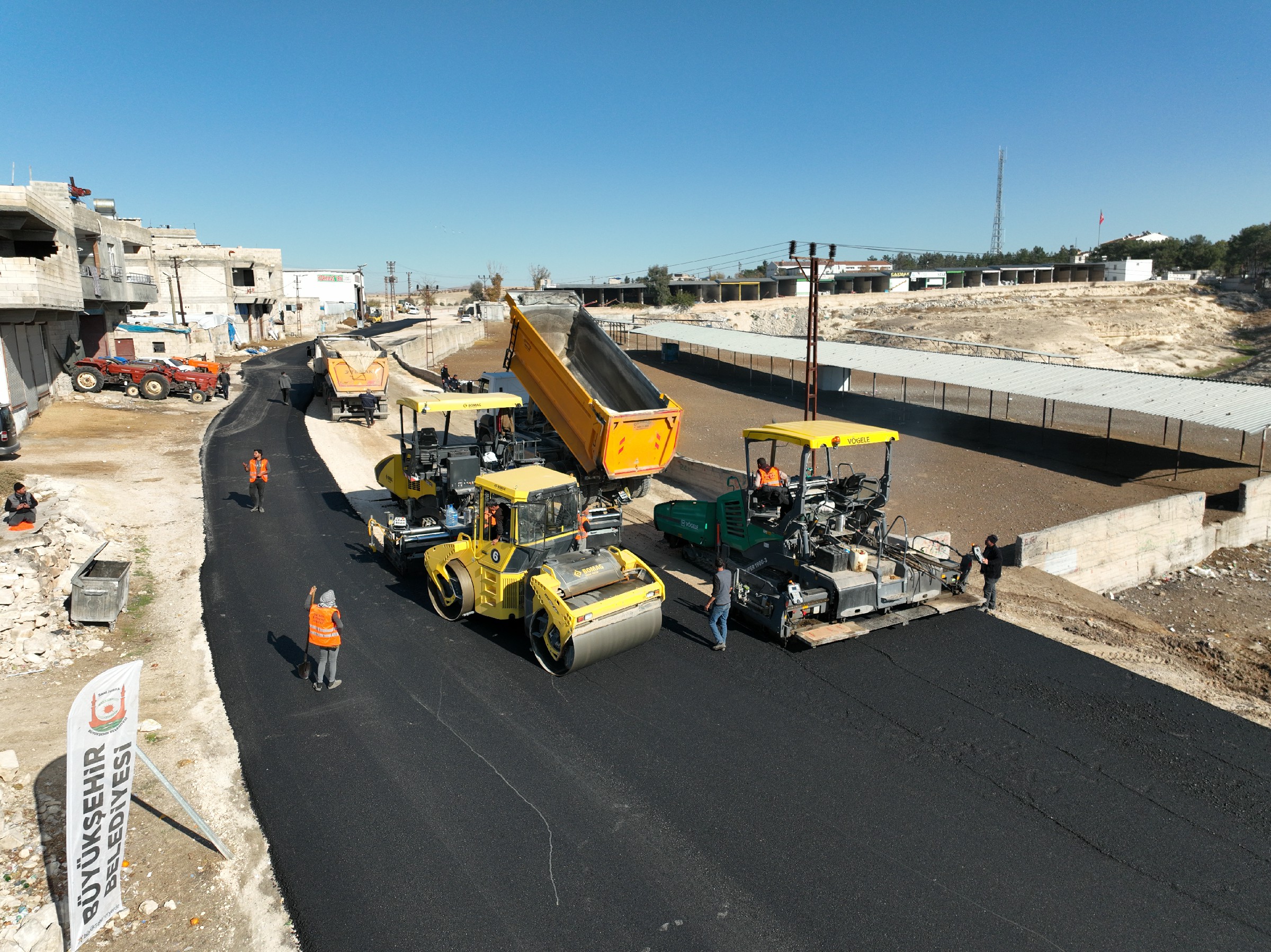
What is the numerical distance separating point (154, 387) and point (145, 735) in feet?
85.5

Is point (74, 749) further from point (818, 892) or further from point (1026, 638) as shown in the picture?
point (1026, 638)

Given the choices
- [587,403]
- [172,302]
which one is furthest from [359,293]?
[587,403]

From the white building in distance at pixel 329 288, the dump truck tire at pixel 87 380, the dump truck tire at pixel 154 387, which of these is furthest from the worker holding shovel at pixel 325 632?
the white building in distance at pixel 329 288

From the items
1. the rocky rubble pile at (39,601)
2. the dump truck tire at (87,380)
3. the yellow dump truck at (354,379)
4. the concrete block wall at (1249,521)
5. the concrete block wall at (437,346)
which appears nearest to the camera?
the rocky rubble pile at (39,601)

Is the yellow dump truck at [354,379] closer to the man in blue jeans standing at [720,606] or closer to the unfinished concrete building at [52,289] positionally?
the unfinished concrete building at [52,289]

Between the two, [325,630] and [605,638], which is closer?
[325,630]

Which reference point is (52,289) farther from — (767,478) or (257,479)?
(767,478)

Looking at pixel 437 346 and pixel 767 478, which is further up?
pixel 437 346

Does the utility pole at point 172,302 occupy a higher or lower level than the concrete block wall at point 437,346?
higher

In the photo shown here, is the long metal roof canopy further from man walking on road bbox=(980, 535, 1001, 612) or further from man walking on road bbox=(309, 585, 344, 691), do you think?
man walking on road bbox=(309, 585, 344, 691)

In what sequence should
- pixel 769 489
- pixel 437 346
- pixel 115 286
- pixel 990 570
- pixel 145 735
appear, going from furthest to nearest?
pixel 437 346
pixel 115 286
pixel 769 489
pixel 990 570
pixel 145 735

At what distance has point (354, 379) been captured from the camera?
26.8 meters

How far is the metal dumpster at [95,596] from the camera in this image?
10328mm

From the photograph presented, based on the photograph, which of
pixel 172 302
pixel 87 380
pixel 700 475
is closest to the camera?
pixel 700 475
